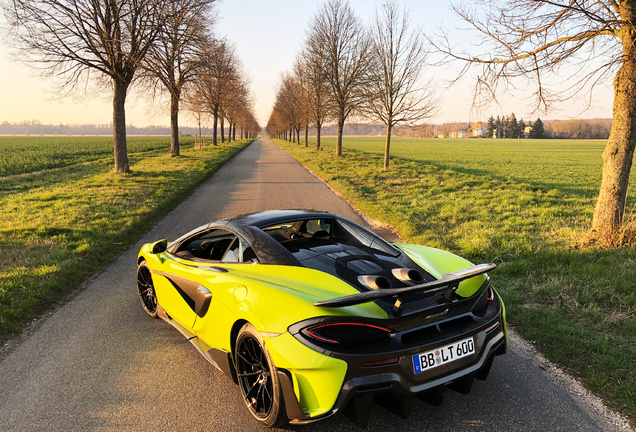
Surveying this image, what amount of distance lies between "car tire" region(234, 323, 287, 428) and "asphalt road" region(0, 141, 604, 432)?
149mm

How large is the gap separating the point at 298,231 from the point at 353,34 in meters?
25.0

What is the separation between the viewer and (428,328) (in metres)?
2.37

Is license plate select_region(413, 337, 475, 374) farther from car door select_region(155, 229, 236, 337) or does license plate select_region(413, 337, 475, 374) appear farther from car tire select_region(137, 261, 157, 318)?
car tire select_region(137, 261, 157, 318)

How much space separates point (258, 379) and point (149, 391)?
0.99 metres

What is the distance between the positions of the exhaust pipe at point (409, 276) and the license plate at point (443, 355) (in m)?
0.49

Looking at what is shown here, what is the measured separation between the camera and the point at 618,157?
5.96 m

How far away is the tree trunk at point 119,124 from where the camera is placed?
15.5 metres

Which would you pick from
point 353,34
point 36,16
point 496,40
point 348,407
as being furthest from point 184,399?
point 353,34

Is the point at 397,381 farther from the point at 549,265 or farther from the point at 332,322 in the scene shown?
the point at 549,265

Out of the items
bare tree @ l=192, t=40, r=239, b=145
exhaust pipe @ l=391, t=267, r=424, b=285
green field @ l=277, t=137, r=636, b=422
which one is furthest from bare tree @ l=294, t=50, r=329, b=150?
exhaust pipe @ l=391, t=267, r=424, b=285

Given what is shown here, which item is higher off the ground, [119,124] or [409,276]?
[119,124]

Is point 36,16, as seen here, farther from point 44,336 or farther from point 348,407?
point 348,407

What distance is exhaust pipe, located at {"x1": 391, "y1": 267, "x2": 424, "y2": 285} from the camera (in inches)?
107

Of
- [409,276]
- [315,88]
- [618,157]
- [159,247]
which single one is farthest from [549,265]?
[315,88]
